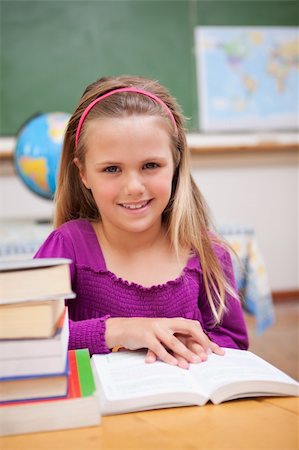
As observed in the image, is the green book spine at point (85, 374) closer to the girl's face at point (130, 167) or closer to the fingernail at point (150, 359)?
the fingernail at point (150, 359)

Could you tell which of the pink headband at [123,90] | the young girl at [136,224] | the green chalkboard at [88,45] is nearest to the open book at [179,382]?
the young girl at [136,224]

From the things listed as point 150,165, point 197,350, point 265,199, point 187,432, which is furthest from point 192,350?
point 265,199

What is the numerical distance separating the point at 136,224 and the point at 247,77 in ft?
9.82

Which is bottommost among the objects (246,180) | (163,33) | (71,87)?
(246,180)

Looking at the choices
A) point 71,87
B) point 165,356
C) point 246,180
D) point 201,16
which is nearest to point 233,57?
point 201,16

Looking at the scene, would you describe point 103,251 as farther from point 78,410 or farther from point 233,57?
point 233,57

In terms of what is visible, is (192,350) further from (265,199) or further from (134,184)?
(265,199)

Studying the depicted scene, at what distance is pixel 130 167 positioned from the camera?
1085mm

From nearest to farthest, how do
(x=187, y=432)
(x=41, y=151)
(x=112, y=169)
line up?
(x=187, y=432), (x=112, y=169), (x=41, y=151)

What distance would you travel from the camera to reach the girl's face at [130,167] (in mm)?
1090

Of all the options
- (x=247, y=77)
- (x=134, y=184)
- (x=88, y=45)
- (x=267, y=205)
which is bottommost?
(x=267, y=205)

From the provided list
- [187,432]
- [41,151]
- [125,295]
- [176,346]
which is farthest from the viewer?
[41,151]

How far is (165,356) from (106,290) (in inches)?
15.2

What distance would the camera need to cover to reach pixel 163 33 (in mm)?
3750
